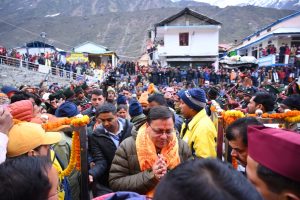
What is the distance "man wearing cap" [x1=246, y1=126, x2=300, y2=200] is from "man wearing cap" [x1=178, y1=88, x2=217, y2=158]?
1622 mm

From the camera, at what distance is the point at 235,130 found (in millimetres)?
2748

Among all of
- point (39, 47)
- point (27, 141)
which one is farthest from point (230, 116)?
point (39, 47)

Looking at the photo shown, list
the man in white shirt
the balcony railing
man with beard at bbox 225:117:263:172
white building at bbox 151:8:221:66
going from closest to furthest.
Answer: the man in white shirt
man with beard at bbox 225:117:263:172
the balcony railing
white building at bbox 151:8:221:66

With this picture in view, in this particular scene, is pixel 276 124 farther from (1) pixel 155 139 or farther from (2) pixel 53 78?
(2) pixel 53 78

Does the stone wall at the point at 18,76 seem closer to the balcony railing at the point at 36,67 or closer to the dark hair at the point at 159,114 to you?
the balcony railing at the point at 36,67

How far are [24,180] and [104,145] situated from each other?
7.61 ft

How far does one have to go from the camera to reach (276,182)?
150 cm

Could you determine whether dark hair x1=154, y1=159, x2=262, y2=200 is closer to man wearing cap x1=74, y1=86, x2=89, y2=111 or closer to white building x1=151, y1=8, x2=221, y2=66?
man wearing cap x1=74, y1=86, x2=89, y2=111

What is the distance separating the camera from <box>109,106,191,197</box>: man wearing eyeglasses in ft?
9.10

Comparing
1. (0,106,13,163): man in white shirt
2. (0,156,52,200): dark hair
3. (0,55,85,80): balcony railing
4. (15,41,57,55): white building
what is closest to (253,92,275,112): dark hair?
(0,106,13,163): man in white shirt

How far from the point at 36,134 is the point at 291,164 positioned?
199cm

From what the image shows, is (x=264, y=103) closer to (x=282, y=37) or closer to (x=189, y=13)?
(x=282, y=37)

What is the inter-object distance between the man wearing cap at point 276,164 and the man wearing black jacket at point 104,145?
230 cm

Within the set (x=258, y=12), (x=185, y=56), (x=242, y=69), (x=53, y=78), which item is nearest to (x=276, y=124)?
(x=242, y=69)
